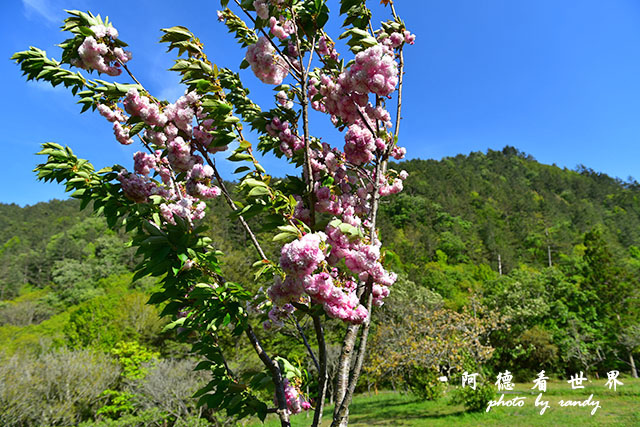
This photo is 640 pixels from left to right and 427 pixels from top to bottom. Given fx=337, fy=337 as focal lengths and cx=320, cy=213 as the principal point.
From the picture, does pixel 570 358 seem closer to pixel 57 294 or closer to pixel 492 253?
pixel 492 253

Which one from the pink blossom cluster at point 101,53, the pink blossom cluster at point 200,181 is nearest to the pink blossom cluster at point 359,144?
the pink blossom cluster at point 200,181

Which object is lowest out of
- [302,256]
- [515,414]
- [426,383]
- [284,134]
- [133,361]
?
[515,414]

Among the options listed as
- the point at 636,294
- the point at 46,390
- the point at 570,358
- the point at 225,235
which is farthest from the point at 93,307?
the point at 636,294

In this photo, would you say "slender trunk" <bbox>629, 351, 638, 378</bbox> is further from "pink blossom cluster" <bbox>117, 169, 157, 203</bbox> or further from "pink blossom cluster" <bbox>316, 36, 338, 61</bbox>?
"pink blossom cluster" <bbox>117, 169, 157, 203</bbox>

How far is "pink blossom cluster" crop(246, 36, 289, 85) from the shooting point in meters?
1.42

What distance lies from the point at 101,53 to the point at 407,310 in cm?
2115

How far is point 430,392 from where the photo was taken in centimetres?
1340

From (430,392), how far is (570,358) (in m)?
15.3

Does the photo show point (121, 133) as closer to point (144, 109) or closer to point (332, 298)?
point (144, 109)

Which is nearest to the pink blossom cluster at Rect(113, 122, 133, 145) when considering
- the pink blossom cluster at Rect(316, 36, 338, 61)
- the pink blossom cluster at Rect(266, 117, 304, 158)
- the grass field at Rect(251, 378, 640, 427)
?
the pink blossom cluster at Rect(266, 117, 304, 158)

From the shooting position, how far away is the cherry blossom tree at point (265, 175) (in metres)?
1.34

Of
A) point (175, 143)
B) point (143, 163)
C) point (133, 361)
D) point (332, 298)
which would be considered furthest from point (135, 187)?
point (133, 361)

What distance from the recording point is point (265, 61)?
143 cm

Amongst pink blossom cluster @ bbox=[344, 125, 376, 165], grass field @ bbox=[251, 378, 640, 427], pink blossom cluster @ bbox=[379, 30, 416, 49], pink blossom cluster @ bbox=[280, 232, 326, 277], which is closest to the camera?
pink blossom cluster @ bbox=[280, 232, 326, 277]
